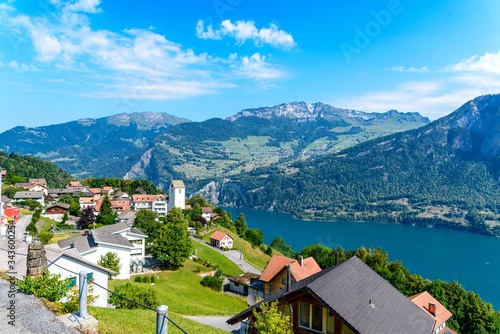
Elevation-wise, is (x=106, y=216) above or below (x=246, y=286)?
above

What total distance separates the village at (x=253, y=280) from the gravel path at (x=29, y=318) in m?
0.77

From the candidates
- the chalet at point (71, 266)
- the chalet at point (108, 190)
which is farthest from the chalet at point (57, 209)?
the chalet at point (71, 266)

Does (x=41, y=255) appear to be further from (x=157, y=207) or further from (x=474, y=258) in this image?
(x=474, y=258)

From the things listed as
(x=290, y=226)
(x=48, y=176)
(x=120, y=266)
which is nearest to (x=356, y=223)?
(x=290, y=226)

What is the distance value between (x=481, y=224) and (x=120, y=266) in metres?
194

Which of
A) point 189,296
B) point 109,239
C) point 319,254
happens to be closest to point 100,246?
point 109,239

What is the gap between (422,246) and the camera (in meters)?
131

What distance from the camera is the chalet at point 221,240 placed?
2682 inches

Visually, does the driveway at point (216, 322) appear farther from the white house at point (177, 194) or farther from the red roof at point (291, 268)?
the white house at point (177, 194)

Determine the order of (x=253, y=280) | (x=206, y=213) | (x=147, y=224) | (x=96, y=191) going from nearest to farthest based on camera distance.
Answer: (x=253, y=280), (x=147, y=224), (x=206, y=213), (x=96, y=191)

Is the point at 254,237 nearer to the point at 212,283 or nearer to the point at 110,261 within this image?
the point at 212,283

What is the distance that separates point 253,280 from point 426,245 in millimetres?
111072

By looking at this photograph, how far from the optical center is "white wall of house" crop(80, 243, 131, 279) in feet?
108

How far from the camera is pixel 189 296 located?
108 ft
